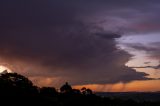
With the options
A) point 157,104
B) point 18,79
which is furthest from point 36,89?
point 157,104

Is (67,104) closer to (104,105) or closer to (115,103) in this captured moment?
(104,105)

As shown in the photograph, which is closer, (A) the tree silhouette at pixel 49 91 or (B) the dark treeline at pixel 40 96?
(B) the dark treeline at pixel 40 96

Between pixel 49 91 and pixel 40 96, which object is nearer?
pixel 40 96

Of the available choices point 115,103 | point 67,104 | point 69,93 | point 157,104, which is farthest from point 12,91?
point 157,104

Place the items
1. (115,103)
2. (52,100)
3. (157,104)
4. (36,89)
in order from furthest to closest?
(157,104)
(115,103)
(36,89)
(52,100)

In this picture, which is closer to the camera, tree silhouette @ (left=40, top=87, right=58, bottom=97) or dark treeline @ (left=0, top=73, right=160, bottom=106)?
dark treeline @ (left=0, top=73, right=160, bottom=106)

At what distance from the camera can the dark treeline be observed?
11762 cm

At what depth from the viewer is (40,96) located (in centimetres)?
12850

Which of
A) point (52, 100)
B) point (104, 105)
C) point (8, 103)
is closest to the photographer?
point (8, 103)

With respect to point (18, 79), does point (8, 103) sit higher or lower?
lower

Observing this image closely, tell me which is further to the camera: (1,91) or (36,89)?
(36,89)

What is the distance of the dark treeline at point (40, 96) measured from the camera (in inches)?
4631

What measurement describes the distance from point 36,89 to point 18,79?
251 inches

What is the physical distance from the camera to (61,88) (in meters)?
163
